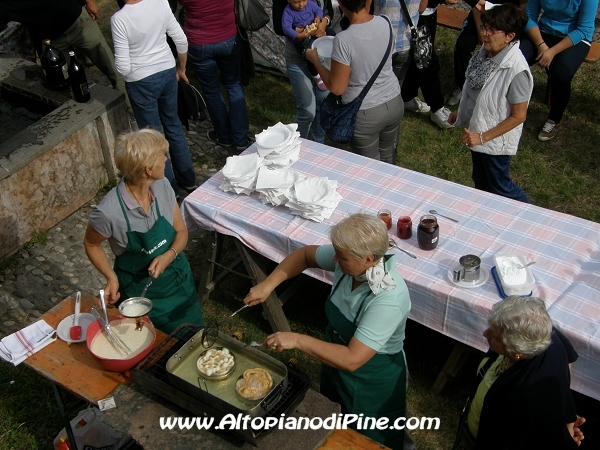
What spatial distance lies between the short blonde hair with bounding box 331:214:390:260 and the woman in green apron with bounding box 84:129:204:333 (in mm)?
1108

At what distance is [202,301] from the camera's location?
15.8ft

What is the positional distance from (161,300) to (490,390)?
185 cm

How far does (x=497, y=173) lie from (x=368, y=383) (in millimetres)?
2216

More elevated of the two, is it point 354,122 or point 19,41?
point 354,122

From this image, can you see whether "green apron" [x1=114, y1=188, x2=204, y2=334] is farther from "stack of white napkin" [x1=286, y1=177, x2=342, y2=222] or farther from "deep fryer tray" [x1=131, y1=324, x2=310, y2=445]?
"stack of white napkin" [x1=286, y1=177, x2=342, y2=222]

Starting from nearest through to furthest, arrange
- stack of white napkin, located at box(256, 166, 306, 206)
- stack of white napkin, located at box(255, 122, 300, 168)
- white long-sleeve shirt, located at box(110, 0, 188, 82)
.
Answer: stack of white napkin, located at box(256, 166, 306, 206)
stack of white napkin, located at box(255, 122, 300, 168)
white long-sleeve shirt, located at box(110, 0, 188, 82)

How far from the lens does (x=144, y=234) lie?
11.3 ft

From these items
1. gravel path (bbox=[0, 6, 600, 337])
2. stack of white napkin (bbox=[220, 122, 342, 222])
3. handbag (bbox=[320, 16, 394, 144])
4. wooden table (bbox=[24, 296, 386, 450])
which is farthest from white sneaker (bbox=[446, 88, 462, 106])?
wooden table (bbox=[24, 296, 386, 450])

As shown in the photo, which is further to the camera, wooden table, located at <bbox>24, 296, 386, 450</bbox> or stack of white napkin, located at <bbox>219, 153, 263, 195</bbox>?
stack of white napkin, located at <bbox>219, 153, 263, 195</bbox>

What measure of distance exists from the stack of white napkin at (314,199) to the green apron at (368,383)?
0.95 m

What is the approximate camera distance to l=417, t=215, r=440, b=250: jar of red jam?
11.9 ft

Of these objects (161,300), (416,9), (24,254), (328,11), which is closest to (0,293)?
(24,254)

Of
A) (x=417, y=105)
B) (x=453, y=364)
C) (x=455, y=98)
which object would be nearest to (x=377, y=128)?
(x=453, y=364)

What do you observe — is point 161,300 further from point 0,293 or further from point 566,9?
point 566,9
